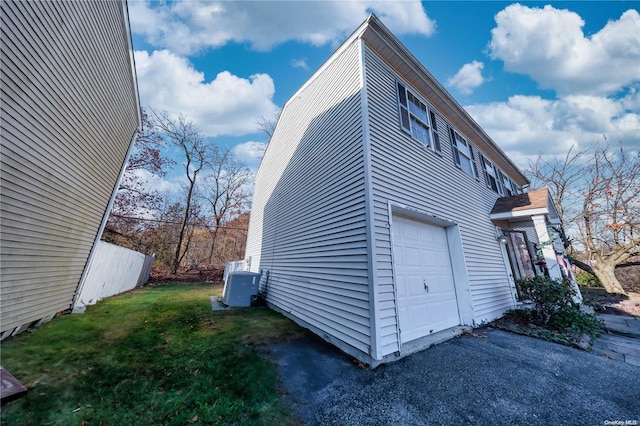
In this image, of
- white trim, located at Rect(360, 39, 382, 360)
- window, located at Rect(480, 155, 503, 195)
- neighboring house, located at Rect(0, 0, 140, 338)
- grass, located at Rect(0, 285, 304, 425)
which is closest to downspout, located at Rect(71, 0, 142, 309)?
neighboring house, located at Rect(0, 0, 140, 338)

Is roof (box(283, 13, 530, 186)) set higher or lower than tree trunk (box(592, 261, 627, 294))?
higher

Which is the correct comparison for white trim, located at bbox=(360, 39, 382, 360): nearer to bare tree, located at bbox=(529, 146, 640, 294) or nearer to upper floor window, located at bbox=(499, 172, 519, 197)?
upper floor window, located at bbox=(499, 172, 519, 197)

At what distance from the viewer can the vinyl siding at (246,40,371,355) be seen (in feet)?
12.1

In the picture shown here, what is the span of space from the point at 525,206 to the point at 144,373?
9.47m

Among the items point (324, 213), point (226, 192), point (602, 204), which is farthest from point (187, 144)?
point (602, 204)

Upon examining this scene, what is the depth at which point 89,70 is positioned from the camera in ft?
15.3

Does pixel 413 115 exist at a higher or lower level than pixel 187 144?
lower

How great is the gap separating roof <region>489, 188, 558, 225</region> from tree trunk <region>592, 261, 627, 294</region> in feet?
21.6

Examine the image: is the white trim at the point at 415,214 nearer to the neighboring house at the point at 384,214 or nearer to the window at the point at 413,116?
the neighboring house at the point at 384,214

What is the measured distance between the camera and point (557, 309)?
17.0 feet

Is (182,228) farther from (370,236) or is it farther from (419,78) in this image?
(419,78)

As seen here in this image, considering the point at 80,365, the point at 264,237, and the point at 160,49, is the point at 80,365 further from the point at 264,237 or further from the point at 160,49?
the point at 160,49

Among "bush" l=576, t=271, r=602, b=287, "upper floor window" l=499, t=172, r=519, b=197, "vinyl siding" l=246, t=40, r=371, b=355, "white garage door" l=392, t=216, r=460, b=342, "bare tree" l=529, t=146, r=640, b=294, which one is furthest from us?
"bush" l=576, t=271, r=602, b=287

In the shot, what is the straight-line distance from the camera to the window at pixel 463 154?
659 cm
